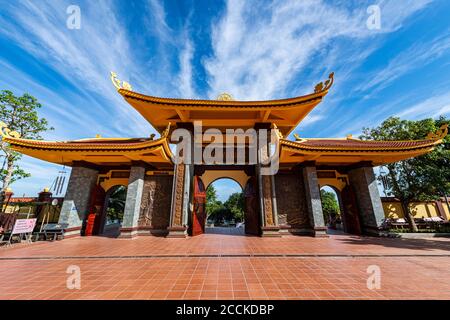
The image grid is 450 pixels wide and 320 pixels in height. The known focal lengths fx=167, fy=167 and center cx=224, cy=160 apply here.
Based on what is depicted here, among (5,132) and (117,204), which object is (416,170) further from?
(117,204)

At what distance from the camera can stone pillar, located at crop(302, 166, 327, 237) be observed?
7.13 metres

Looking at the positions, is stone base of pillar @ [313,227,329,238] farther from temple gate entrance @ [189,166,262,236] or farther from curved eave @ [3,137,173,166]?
curved eave @ [3,137,173,166]

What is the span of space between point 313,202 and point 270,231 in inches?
95.0

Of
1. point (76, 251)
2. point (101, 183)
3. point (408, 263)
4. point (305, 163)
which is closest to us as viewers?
point (408, 263)

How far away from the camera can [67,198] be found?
754 cm

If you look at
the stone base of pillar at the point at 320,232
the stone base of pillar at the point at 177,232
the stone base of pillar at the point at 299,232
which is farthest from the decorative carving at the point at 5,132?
the stone base of pillar at the point at 320,232

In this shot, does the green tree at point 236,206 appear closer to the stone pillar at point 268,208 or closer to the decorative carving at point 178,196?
the stone pillar at point 268,208

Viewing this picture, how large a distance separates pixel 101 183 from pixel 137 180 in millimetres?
2564

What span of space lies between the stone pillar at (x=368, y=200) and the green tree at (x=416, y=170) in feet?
12.6

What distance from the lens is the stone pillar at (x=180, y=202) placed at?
273 inches

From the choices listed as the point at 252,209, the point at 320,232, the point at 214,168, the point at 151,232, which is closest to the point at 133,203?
the point at 151,232
